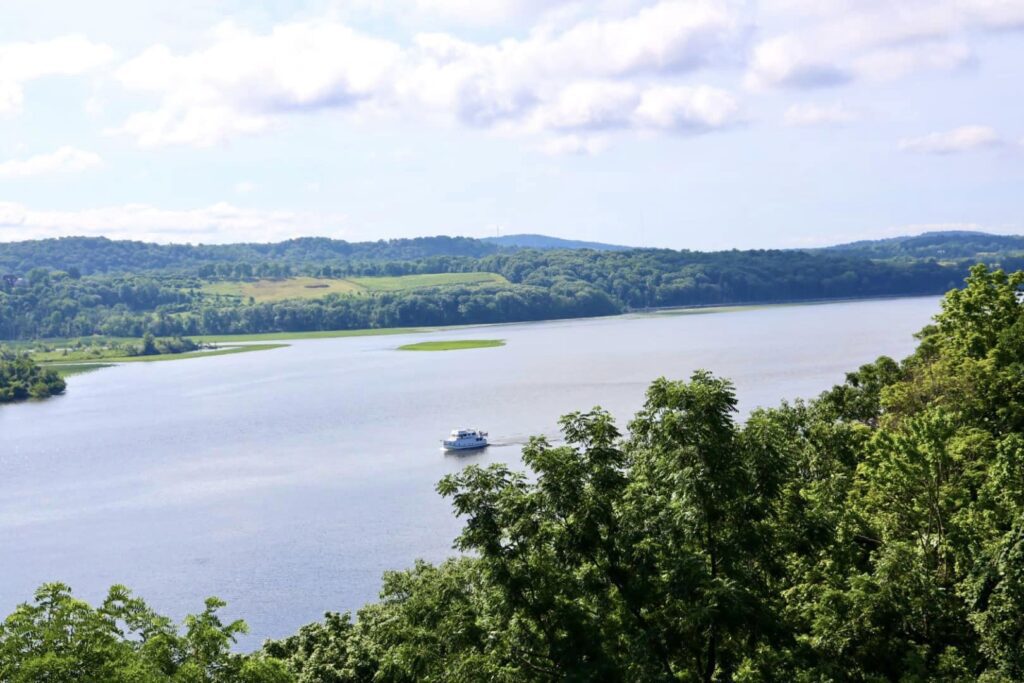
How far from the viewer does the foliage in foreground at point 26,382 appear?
516ft


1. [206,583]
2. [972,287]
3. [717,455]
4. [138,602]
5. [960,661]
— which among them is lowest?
[206,583]

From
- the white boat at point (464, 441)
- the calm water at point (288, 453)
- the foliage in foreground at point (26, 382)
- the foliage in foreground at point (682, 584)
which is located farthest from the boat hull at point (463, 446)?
the foliage in foreground at point (26, 382)

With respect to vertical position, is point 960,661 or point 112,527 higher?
point 960,661

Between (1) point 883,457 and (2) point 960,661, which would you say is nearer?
(2) point 960,661

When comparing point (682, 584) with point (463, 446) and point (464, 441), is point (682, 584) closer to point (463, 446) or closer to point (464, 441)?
point (463, 446)

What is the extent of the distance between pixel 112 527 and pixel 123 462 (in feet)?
83.3

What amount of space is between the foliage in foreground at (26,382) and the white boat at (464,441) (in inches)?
3585

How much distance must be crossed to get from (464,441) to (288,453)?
1744cm

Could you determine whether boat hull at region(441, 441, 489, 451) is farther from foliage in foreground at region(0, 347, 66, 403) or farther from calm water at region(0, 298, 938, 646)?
foliage in foreground at region(0, 347, 66, 403)

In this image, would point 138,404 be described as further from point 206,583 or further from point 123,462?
point 206,583

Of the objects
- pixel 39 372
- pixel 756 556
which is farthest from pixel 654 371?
pixel 756 556

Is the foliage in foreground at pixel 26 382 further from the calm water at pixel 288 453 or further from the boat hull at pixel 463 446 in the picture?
the boat hull at pixel 463 446

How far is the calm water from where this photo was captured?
2395 inches

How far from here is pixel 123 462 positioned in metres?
97.6
